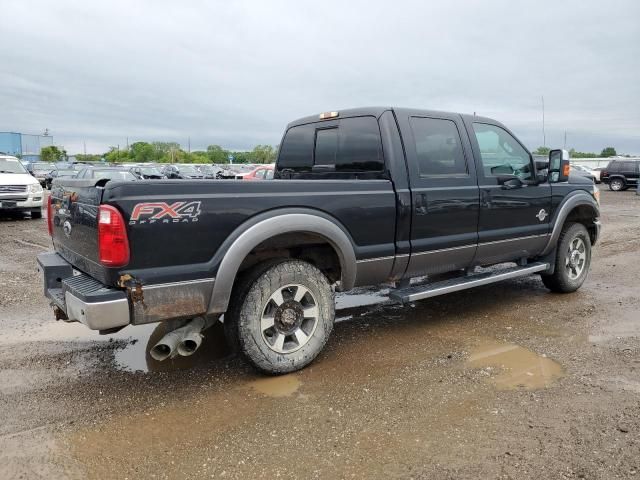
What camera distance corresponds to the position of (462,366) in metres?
4.15

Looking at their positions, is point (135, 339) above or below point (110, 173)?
below

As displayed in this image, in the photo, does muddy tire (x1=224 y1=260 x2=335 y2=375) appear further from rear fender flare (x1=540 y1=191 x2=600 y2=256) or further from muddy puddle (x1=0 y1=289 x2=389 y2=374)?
rear fender flare (x1=540 y1=191 x2=600 y2=256)

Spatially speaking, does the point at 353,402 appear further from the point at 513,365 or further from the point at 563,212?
the point at 563,212

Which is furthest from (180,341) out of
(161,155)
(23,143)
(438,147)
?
(23,143)

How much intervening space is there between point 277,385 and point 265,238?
3.52 feet

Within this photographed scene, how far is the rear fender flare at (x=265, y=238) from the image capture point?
3518 mm

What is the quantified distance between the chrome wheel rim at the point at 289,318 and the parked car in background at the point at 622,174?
29438 millimetres

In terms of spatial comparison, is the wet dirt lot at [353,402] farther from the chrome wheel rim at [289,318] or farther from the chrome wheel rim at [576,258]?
the chrome wheel rim at [576,258]

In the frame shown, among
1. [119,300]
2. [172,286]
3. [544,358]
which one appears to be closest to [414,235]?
[544,358]

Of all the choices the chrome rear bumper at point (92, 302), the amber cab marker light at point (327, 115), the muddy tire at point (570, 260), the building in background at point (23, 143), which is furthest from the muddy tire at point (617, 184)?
the building in background at point (23, 143)

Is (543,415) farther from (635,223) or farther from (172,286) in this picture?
(635,223)

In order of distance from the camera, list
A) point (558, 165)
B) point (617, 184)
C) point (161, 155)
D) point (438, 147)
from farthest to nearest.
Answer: point (161, 155), point (617, 184), point (558, 165), point (438, 147)

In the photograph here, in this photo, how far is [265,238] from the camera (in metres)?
3.64

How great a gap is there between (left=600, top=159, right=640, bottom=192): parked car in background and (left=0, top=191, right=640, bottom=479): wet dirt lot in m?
26.6
